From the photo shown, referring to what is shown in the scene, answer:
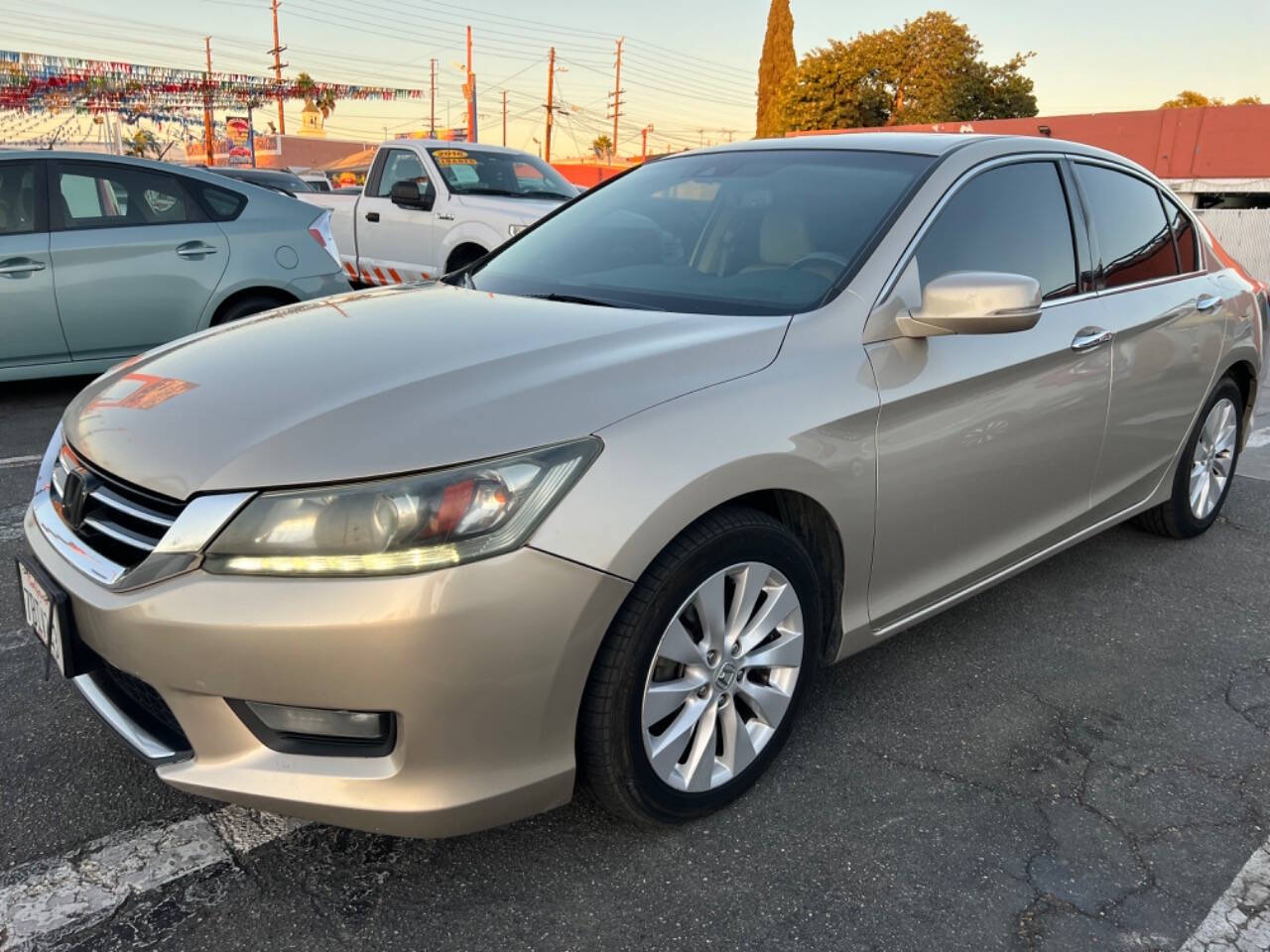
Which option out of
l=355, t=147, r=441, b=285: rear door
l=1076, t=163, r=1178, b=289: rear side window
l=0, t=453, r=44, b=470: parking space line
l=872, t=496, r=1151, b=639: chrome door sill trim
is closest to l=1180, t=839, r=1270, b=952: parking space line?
l=872, t=496, r=1151, b=639: chrome door sill trim

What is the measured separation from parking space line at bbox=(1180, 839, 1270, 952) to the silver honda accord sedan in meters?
0.92

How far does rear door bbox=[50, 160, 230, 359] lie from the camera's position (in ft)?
18.2

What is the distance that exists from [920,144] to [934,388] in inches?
37.0

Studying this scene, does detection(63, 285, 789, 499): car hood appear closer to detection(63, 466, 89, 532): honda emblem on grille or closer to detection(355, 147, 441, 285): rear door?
detection(63, 466, 89, 532): honda emblem on grille

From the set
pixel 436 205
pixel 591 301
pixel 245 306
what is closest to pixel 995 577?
pixel 591 301

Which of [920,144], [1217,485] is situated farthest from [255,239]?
[1217,485]

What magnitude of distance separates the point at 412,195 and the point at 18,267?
142 inches

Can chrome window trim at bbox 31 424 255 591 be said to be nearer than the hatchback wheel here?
Yes

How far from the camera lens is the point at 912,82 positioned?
42.5m

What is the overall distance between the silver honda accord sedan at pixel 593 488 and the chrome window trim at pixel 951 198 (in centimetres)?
1

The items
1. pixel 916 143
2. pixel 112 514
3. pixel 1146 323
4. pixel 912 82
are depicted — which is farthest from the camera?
pixel 912 82

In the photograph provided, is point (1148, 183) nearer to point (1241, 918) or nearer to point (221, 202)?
point (1241, 918)

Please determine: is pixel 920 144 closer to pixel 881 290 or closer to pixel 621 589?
pixel 881 290

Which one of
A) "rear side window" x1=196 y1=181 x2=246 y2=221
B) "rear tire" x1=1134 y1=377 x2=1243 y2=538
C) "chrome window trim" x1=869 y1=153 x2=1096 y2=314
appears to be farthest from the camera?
"rear side window" x1=196 y1=181 x2=246 y2=221
